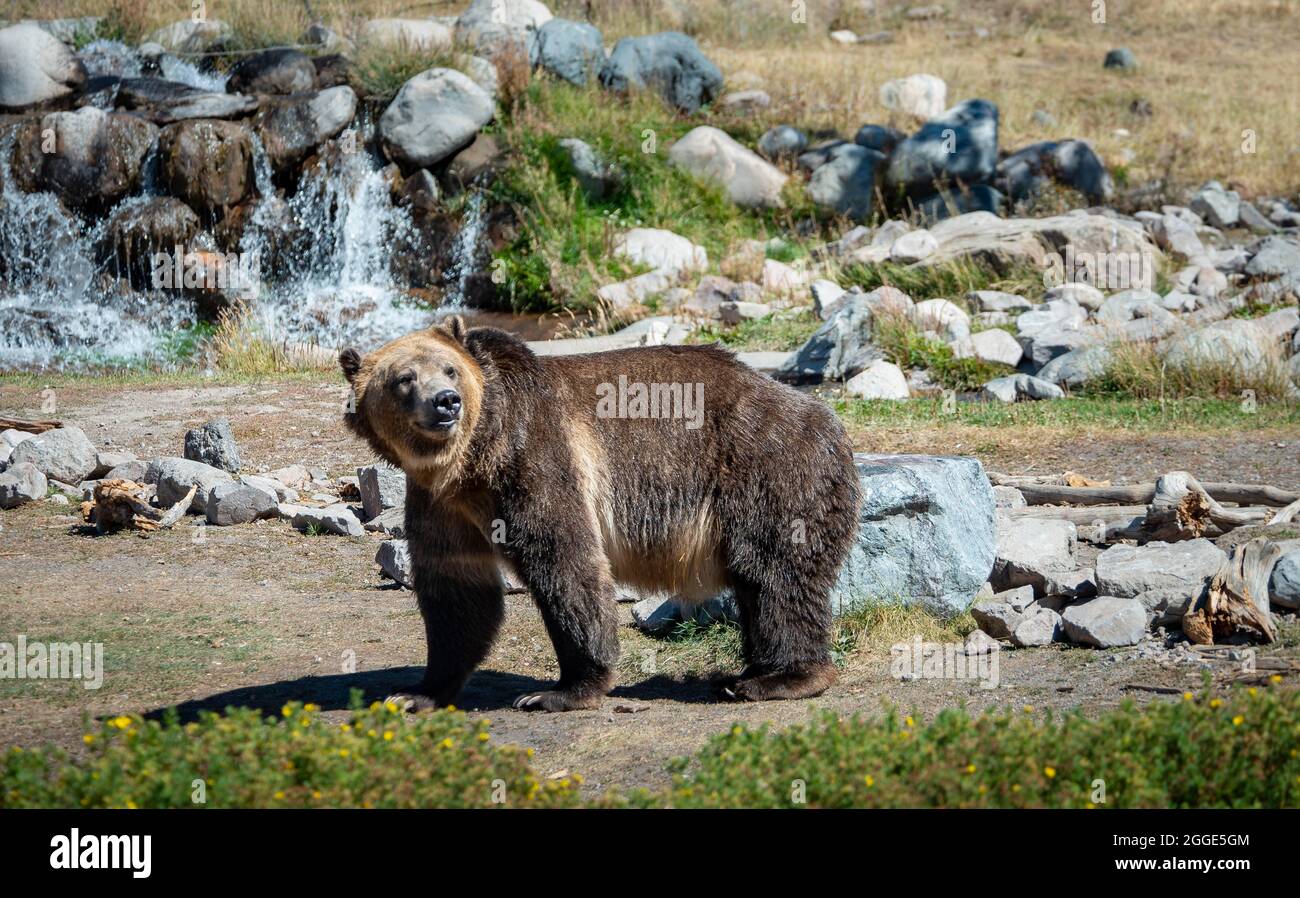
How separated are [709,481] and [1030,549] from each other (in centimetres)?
267

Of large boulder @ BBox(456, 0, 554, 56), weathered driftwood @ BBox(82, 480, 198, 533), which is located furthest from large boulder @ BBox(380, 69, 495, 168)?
weathered driftwood @ BBox(82, 480, 198, 533)

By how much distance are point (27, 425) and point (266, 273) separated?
28.9 ft

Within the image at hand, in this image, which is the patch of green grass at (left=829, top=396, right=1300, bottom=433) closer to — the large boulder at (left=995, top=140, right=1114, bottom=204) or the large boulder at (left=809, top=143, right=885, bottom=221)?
the large boulder at (left=809, top=143, right=885, bottom=221)

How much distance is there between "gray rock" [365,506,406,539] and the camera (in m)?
9.59

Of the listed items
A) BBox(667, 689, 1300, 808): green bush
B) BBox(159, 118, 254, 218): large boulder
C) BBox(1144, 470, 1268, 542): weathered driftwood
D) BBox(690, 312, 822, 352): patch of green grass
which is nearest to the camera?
BBox(667, 689, 1300, 808): green bush

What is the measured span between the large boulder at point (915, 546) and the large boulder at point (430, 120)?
15100mm

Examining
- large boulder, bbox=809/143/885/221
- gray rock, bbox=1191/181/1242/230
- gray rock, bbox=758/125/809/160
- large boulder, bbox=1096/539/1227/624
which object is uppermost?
gray rock, bbox=758/125/809/160

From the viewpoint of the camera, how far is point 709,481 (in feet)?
21.4

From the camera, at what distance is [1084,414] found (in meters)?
12.6

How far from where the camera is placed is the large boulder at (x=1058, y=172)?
21.9m

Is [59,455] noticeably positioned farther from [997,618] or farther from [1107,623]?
[1107,623]

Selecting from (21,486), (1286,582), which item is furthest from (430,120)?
(1286,582)

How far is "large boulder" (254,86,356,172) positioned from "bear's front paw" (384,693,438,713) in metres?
15.9
